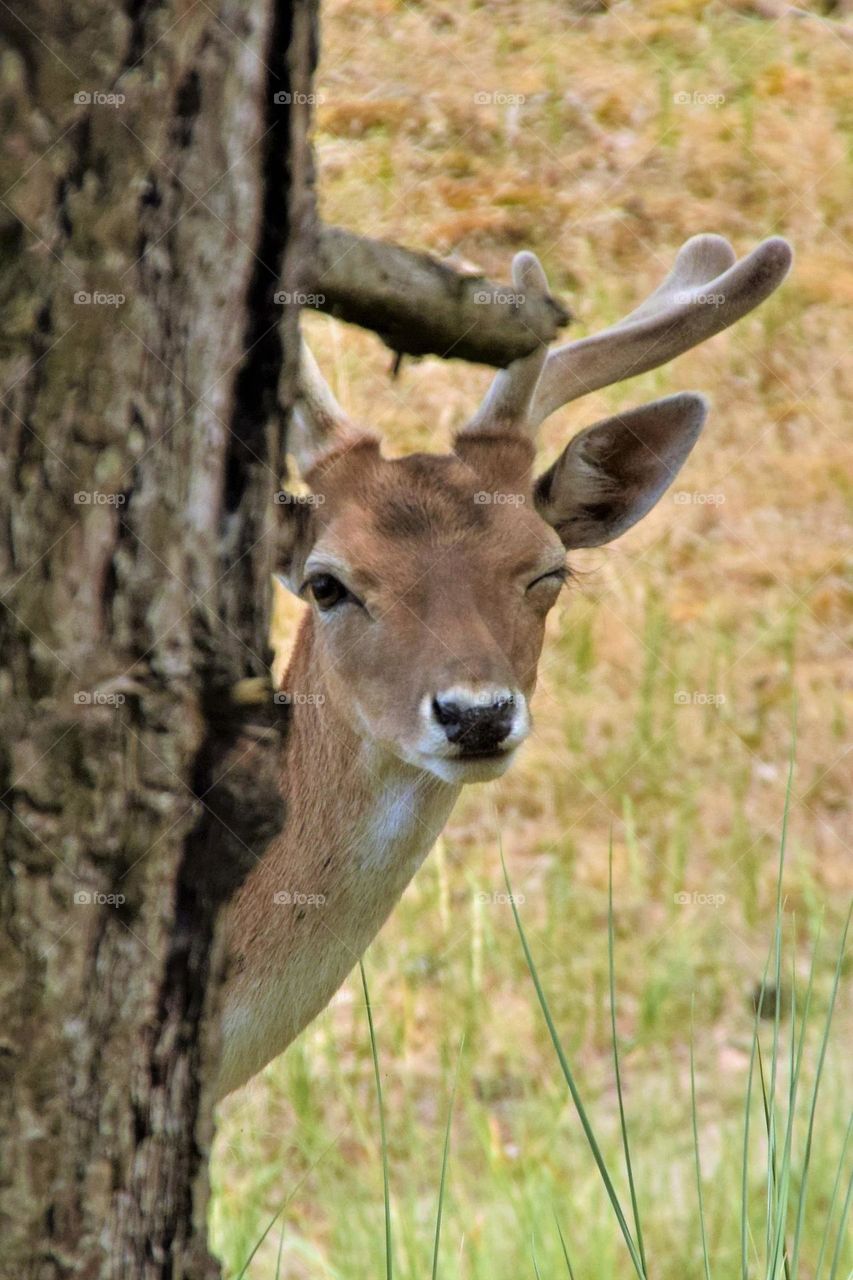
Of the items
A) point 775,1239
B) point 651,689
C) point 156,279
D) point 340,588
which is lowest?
point 651,689

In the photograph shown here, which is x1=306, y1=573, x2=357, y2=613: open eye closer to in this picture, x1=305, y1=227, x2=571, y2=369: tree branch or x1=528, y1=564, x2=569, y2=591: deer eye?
x1=528, y1=564, x2=569, y2=591: deer eye

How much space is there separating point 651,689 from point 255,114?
16.7 feet

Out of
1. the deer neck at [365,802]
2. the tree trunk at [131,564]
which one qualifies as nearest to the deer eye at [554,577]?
the deer neck at [365,802]

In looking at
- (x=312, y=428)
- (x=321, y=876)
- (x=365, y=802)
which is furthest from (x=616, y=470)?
(x=321, y=876)

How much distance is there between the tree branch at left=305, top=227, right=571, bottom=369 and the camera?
7.51 feet

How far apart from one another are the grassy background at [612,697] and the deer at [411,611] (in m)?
0.39

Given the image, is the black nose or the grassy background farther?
the grassy background

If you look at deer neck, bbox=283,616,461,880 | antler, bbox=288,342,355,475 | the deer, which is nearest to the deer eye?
the deer

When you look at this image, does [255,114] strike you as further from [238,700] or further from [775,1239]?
[775,1239]

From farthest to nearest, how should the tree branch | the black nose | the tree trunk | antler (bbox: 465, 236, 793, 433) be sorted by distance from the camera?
antler (bbox: 465, 236, 793, 433) < the black nose < the tree branch < the tree trunk

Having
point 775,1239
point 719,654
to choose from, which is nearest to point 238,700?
point 775,1239

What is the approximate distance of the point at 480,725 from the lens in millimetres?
3100

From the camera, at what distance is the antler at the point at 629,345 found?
146 inches

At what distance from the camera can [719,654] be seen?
6.89 metres
